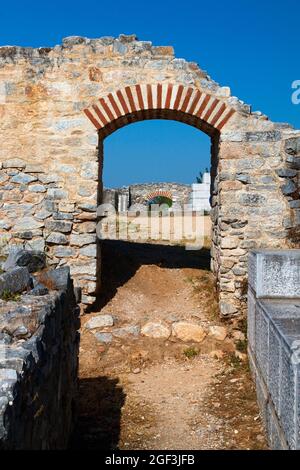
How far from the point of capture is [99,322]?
5957 millimetres

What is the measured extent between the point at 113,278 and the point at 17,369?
4899 millimetres

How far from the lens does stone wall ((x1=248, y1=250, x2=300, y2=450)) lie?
2525mm

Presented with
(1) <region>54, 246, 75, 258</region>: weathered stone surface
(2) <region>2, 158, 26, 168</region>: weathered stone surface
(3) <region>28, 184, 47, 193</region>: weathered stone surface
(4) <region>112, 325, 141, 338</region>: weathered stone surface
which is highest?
(2) <region>2, 158, 26, 168</region>: weathered stone surface

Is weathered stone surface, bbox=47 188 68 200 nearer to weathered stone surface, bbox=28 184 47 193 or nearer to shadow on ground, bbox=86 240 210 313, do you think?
weathered stone surface, bbox=28 184 47 193

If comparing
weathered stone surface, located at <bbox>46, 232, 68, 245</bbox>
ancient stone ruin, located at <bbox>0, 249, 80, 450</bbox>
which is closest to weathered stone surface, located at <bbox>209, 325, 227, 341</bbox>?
weathered stone surface, located at <bbox>46, 232, 68, 245</bbox>

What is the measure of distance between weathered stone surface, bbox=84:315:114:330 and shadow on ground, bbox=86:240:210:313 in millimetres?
249

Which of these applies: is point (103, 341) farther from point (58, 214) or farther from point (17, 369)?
point (17, 369)

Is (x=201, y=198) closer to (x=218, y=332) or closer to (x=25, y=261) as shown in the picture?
(x=218, y=332)

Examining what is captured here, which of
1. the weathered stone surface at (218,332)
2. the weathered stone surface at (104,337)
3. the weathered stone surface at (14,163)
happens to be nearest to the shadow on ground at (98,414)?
the weathered stone surface at (104,337)

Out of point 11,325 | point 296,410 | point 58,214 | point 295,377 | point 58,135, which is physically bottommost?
point 296,410

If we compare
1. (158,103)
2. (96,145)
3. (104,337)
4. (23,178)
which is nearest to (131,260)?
(104,337)
